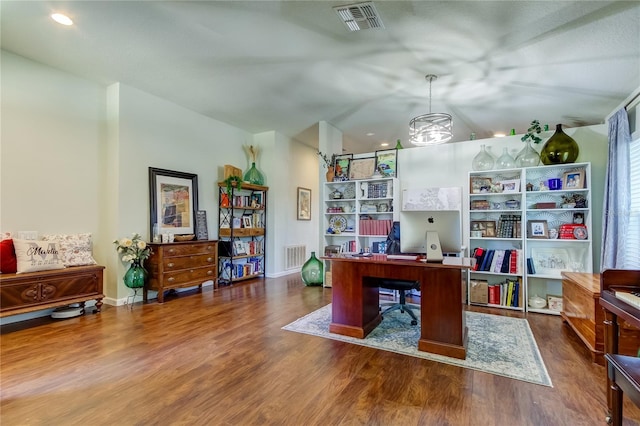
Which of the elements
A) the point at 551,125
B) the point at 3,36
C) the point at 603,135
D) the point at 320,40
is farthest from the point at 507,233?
the point at 3,36

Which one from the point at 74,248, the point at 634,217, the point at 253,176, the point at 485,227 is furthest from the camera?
the point at 253,176

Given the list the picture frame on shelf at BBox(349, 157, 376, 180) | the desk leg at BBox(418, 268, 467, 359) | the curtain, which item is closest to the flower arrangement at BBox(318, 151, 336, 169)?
the picture frame on shelf at BBox(349, 157, 376, 180)

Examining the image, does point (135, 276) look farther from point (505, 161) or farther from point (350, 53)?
point (505, 161)

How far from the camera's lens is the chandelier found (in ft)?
11.3

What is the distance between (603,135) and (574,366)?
319 centimetres

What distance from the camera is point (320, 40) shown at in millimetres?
2977

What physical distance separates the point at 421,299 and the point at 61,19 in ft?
13.3

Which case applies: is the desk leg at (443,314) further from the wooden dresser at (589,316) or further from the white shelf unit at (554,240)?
the white shelf unit at (554,240)

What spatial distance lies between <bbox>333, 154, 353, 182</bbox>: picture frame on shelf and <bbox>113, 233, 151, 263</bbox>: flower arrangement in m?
3.08

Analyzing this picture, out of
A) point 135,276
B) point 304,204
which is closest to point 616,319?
point 135,276

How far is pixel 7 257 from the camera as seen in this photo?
3102 millimetres

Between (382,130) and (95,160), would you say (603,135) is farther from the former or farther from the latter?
(95,160)

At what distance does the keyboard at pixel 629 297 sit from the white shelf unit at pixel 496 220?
7.94ft

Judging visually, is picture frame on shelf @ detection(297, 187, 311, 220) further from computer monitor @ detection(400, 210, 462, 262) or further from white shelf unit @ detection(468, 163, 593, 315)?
computer monitor @ detection(400, 210, 462, 262)
